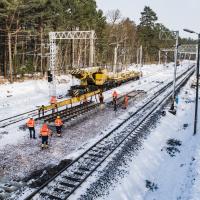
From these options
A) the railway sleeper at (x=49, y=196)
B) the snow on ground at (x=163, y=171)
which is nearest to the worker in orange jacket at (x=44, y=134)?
the snow on ground at (x=163, y=171)

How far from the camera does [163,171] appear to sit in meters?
16.8

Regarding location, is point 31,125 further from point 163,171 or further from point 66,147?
point 163,171

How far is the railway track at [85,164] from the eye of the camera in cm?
1344

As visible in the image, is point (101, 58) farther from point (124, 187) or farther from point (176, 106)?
point (124, 187)

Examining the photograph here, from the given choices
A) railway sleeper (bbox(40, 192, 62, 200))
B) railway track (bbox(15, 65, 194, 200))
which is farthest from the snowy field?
railway sleeper (bbox(40, 192, 62, 200))

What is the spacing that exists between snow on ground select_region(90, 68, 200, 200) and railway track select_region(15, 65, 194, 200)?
1.41 metres

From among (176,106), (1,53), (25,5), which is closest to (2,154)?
(176,106)

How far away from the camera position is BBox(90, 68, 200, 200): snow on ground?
46.0 feet

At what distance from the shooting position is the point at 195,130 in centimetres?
2355

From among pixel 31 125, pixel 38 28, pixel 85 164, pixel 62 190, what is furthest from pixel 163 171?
pixel 38 28

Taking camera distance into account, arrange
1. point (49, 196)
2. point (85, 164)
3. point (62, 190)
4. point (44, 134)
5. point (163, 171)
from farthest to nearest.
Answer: point (44, 134), point (163, 171), point (85, 164), point (62, 190), point (49, 196)

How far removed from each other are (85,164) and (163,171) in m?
3.91

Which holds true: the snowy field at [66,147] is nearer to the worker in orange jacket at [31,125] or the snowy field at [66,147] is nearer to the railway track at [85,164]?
the worker in orange jacket at [31,125]

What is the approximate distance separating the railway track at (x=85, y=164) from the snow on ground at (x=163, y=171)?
1.41m
